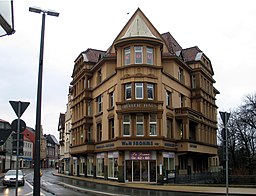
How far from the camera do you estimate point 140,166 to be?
116ft

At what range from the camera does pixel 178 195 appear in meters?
23.4

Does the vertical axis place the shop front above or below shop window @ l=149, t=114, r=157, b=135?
below

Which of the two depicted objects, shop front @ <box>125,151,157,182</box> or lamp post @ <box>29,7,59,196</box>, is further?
shop front @ <box>125,151,157,182</box>

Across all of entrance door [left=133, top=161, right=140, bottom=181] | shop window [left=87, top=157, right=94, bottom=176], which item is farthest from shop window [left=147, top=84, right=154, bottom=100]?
shop window [left=87, top=157, right=94, bottom=176]

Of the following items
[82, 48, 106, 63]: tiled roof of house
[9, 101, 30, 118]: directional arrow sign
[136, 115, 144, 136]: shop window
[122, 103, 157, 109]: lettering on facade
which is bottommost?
[9, 101, 30, 118]: directional arrow sign

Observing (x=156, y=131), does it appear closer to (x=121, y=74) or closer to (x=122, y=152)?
(x=122, y=152)

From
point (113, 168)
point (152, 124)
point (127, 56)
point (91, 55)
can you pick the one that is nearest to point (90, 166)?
point (113, 168)

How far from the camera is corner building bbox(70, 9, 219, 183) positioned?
1398 inches

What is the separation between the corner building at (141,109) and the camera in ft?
116

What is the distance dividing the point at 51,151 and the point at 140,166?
392 ft

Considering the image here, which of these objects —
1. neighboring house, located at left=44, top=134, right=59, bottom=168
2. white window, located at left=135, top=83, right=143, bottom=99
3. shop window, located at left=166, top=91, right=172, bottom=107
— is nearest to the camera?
white window, located at left=135, top=83, right=143, bottom=99

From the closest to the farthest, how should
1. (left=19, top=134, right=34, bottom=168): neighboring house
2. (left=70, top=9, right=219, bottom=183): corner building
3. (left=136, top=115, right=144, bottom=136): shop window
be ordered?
(left=70, top=9, right=219, bottom=183): corner building
(left=136, top=115, right=144, bottom=136): shop window
(left=19, top=134, right=34, bottom=168): neighboring house

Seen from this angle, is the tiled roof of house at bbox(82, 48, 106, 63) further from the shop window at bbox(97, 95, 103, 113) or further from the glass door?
the glass door

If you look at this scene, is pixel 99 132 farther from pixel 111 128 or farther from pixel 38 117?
pixel 38 117
